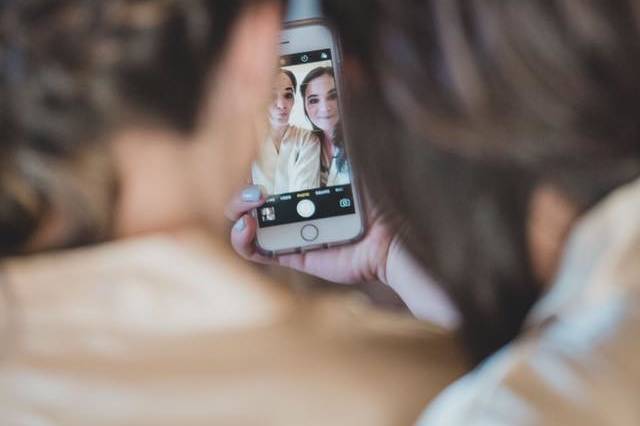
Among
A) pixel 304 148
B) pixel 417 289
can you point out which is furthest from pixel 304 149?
pixel 417 289

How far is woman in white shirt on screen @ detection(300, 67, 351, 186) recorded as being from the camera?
54cm

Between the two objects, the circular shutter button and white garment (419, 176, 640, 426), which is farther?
the circular shutter button

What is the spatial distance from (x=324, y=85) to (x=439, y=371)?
171mm

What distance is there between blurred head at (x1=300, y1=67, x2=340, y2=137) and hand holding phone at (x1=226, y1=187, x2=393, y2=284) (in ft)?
0.17

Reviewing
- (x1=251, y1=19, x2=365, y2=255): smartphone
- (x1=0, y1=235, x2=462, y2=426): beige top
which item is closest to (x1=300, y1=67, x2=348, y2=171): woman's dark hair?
(x1=251, y1=19, x2=365, y2=255): smartphone

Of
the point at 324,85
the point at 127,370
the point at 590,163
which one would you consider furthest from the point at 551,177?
the point at 127,370

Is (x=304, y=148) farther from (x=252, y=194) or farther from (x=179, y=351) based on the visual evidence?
(x=179, y=351)

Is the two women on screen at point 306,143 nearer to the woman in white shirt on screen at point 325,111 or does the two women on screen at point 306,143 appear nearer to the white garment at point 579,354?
the woman in white shirt on screen at point 325,111

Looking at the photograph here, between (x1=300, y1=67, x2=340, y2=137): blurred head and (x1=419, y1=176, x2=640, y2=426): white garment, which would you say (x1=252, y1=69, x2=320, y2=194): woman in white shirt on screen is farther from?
(x1=419, y1=176, x2=640, y2=426): white garment

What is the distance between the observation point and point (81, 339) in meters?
0.46

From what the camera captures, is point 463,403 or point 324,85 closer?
point 463,403

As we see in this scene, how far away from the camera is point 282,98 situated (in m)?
0.54

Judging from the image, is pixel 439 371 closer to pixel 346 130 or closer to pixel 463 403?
pixel 463 403

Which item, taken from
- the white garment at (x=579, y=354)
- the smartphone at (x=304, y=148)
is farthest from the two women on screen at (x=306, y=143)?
the white garment at (x=579, y=354)
